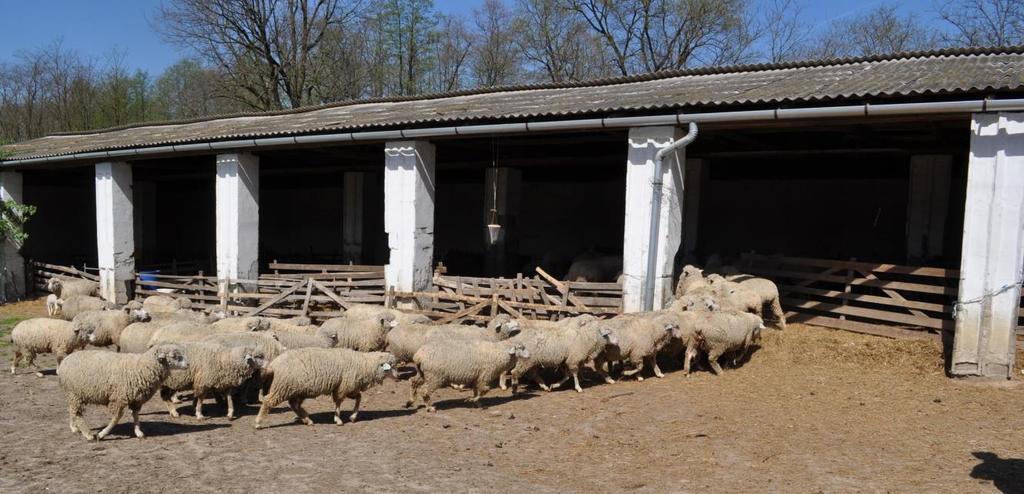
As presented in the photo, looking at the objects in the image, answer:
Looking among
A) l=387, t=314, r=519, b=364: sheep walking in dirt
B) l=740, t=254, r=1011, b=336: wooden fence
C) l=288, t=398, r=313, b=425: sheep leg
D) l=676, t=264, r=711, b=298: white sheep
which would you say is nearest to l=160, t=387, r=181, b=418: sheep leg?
l=288, t=398, r=313, b=425: sheep leg

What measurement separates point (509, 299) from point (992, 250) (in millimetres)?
7389

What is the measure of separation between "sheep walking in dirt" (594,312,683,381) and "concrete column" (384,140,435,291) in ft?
15.8

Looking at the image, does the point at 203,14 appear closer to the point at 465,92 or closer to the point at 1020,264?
the point at 465,92

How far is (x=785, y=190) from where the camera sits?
17.5 metres

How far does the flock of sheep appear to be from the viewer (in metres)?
7.40

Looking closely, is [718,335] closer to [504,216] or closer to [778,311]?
[778,311]

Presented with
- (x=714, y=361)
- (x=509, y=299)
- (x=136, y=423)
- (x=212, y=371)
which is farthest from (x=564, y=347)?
(x=136, y=423)

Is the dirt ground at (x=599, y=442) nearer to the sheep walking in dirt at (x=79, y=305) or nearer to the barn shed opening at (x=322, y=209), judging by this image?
the sheep walking in dirt at (x=79, y=305)

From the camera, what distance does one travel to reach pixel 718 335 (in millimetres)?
10039

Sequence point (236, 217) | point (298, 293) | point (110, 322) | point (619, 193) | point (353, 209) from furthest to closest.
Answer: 1. point (353, 209)
2. point (619, 193)
3. point (236, 217)
4. point (298, 293)
5. point (110, 322)

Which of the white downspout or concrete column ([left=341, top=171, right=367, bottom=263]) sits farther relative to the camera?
concrete column ([left=341, top=171, right=367, bottom=263])

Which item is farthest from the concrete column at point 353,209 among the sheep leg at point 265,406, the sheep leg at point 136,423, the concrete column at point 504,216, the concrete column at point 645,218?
the sheep leg at point 136,423

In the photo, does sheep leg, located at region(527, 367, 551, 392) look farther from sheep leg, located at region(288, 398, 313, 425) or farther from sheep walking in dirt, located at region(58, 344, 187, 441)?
sheep walking in dirt, located at region(58, 344, 187, 441)

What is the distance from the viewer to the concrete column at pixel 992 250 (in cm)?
896
